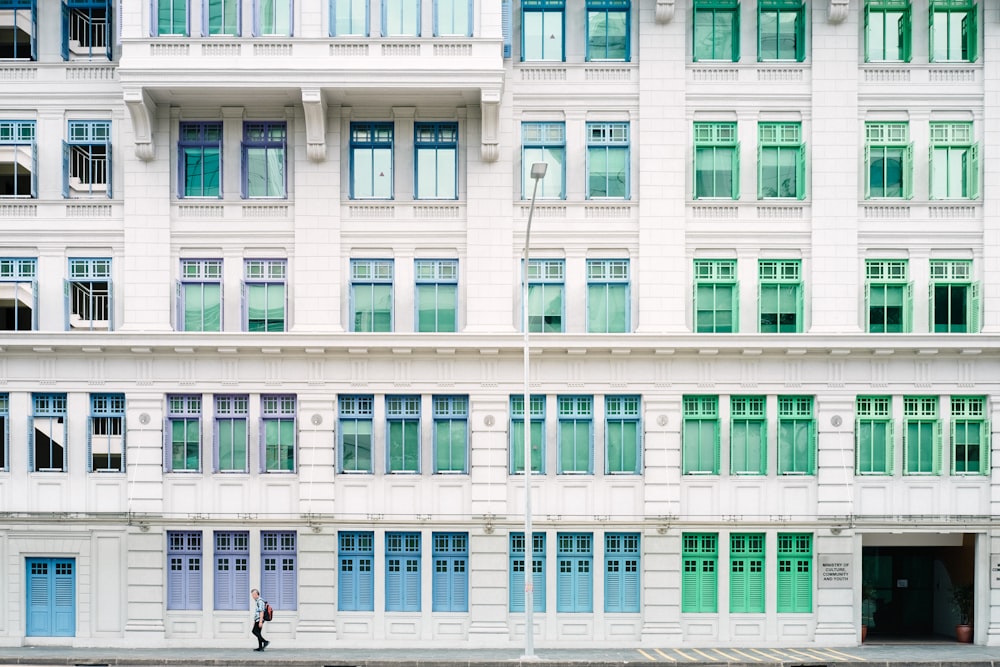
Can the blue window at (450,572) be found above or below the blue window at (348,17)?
below

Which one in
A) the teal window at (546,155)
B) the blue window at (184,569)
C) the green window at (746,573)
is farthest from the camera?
the teal window at (546,155)

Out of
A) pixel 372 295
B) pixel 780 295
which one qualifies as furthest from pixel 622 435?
pixel 372 295

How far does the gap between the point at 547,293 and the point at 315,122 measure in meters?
7.78

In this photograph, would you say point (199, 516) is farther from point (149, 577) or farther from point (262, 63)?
point (262, 63)

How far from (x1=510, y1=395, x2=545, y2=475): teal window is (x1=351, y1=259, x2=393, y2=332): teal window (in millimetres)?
4194

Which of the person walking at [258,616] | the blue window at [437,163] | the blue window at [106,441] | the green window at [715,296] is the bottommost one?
the person walking at [258,616]

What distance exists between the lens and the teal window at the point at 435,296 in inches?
1150

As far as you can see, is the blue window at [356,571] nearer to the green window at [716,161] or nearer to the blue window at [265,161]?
the blue window at [265,161]

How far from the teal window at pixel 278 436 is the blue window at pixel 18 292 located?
22.7ft

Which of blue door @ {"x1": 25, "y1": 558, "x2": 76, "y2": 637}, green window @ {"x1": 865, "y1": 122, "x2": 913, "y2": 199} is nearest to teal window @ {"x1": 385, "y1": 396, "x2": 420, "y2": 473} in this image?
blue door @ {"x1": 25, "y1": 558, "x2": 76, "y2": 637}

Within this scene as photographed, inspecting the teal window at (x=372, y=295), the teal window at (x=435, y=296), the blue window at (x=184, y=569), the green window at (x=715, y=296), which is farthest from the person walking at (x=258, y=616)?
the green window at (x=715, y=296)

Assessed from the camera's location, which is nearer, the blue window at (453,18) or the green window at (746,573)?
the blue window at (453,18)

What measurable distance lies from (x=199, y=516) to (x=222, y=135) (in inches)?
411

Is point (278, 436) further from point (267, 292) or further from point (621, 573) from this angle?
point (621, 573)
